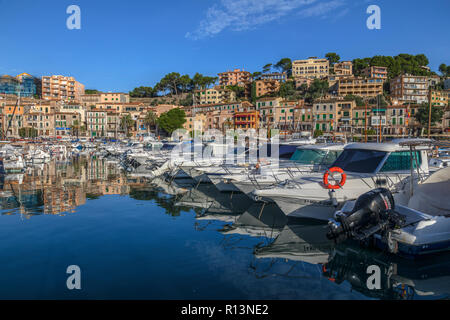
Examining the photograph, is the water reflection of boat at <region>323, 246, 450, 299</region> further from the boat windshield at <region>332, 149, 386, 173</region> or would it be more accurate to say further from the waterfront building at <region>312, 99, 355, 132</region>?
the waterfront building at <region>312, 99, 355, 132</region>

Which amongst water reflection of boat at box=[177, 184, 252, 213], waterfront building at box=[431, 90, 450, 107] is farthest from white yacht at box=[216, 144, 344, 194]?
waterfront building at box=[431, 90, 450, 107]

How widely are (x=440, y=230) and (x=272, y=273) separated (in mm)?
4477

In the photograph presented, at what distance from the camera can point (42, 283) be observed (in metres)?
7.59

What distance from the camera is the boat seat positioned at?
35.7ft

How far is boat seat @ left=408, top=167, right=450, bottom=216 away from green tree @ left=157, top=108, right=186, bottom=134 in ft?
231

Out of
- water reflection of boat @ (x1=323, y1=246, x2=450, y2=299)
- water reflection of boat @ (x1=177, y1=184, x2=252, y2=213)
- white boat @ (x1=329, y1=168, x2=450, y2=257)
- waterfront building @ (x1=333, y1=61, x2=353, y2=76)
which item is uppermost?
waterfront building @ (x1=333, y1=61, x2=353, y2=76)

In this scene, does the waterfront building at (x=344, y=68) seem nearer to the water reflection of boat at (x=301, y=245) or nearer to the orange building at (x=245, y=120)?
the orange building at (x=245, y=120)

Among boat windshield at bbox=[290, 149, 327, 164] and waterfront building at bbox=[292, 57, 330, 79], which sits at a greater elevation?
waterfront building at bbox=[292, 57, 330, 79]

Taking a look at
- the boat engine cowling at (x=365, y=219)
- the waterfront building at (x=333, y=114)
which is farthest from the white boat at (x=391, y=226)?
the waterfront building at (x=333, y=114)

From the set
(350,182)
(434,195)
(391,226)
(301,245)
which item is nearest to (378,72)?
(434,195)

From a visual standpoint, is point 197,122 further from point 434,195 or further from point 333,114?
point 434,195

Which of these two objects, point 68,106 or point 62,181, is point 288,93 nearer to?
point 68,106
